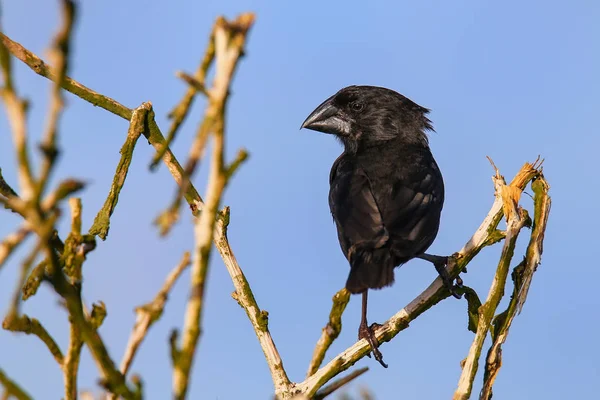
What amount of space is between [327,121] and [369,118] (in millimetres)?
374

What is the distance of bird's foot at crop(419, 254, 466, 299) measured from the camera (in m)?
3.10

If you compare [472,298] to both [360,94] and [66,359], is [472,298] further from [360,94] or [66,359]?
[360,94]

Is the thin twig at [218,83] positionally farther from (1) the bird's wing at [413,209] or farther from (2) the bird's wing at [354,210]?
(1) the bird's wing at [413,209]

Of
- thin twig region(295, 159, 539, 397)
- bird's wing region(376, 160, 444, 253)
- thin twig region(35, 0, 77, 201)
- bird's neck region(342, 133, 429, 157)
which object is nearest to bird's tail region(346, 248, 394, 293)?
bird's wing region(376, 160, 444, 253)

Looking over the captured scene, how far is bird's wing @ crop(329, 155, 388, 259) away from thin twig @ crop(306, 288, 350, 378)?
2.74 meters

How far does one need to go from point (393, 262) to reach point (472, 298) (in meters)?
1.45

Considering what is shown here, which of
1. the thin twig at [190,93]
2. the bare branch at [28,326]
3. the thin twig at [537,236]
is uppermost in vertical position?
the thin twig at [537,236]

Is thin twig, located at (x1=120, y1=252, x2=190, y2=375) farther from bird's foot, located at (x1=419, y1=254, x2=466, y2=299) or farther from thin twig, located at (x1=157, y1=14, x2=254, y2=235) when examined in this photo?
bird's foot, located at (x1=419, y1=254, x2=466, y2=299)

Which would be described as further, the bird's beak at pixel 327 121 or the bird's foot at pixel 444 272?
the bird's beak at pixel 327 121

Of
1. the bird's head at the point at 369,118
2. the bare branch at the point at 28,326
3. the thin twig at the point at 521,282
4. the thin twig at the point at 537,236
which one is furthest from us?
the bird's head at the point at 369,118

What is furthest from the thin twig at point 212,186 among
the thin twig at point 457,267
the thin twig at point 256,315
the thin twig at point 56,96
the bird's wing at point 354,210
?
the bird's wing at point 354,210

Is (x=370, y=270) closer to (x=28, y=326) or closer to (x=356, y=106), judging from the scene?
(x=356, y=106)

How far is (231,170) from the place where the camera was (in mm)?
827

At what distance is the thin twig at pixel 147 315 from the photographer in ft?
2.97
